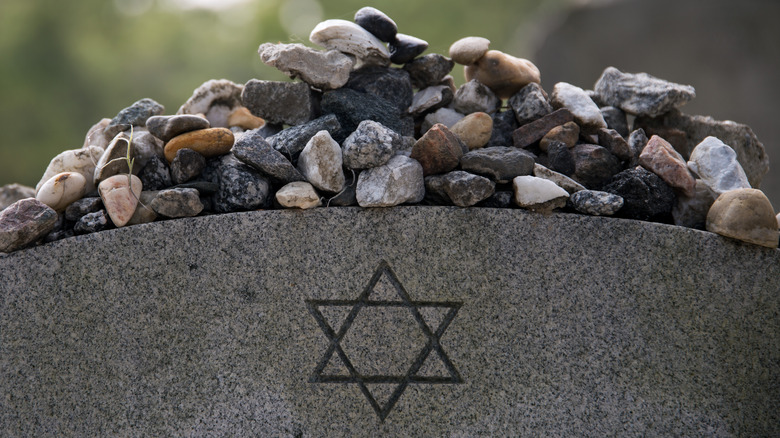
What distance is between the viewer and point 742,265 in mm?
1872

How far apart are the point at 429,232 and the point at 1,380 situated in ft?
4.44

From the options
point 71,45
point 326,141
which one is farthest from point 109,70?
point 326,141

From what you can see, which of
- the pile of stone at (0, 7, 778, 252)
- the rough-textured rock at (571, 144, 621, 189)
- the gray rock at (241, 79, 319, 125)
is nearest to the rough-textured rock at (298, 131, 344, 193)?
the pile of stone at (0, 7, 778, 252)

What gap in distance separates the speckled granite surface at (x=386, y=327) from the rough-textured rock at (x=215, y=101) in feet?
1.96

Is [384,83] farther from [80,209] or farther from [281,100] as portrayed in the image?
[80,209]

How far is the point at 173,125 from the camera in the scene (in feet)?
6.43

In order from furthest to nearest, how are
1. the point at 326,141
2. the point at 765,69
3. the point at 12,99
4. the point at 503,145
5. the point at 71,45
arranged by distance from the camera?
the point at 71,45, the point at 12,99, the point at 765,69, the point at 503,145, the point at 326,141

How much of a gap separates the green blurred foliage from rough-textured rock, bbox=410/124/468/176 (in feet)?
22.6

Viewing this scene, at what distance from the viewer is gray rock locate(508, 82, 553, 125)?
2156mm

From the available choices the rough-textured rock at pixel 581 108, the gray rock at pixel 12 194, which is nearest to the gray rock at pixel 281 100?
the rough-textured rock at pixel 581 108

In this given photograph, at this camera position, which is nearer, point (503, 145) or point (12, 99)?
point (503, 145)

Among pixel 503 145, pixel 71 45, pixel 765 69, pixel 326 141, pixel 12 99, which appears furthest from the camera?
pixel 71 45

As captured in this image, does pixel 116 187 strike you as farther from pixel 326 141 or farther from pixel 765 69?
pixel 765 69

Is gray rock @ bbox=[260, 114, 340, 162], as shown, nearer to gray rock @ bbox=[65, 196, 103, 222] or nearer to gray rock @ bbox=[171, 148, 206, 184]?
gray rock @ bbox=[171, 148, 206, 184]
